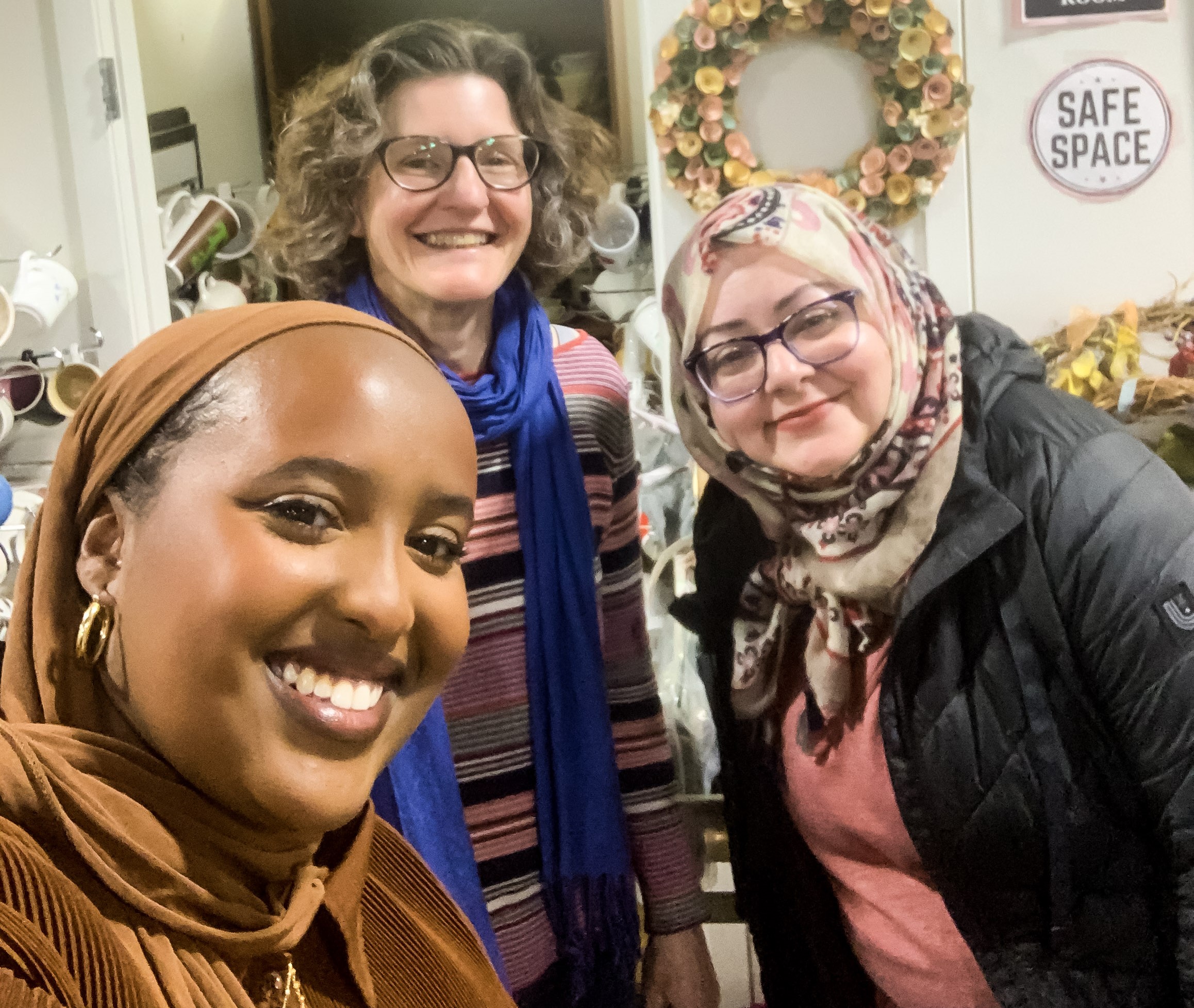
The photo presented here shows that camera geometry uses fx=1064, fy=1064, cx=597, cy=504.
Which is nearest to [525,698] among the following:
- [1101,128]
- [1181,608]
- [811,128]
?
[1181,608]

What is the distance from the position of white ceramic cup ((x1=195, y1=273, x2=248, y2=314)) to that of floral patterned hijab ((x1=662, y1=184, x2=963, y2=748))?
40.0 inches

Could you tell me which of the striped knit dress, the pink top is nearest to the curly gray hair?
the striped knit dress

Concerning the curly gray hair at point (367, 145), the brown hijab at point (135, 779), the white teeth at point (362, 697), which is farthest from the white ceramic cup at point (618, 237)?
the white teeth at point (362, 697)

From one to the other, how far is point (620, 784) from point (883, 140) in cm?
101

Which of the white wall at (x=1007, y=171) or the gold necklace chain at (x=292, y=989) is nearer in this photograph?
the gold necklace chain at (x=292, y=989)

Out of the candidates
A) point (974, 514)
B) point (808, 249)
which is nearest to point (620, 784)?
point (974, 514)

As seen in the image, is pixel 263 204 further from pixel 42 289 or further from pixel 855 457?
pixel 855 457

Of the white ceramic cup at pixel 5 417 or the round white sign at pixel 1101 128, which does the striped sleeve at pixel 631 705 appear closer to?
the round white sign at pixel 1101 128

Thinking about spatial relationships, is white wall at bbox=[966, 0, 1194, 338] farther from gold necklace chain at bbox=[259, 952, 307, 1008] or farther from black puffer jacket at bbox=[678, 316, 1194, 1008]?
gold necklace chain at bbox=[259, 952, 307, 1008]

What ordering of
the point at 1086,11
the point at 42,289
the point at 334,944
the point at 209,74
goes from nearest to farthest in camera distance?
the point at 334,944
the point at 1086,11
the point at 42,289
the point at 209,74

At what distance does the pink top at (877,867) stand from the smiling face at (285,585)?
0.55m

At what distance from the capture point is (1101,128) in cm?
158

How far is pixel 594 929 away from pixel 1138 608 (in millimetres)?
607

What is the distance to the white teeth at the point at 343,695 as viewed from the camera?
0.52 m
